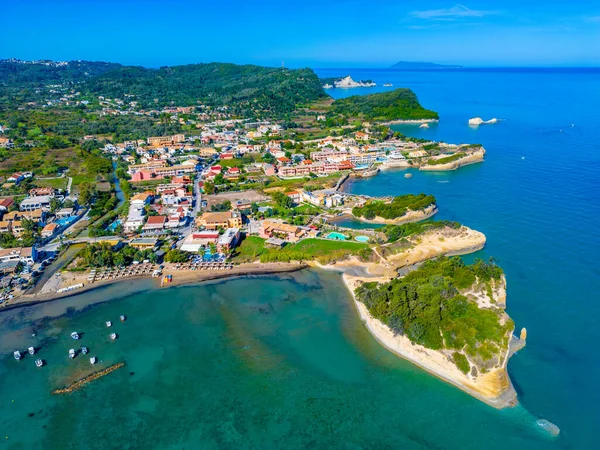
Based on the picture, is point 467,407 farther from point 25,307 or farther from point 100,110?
point 100,110

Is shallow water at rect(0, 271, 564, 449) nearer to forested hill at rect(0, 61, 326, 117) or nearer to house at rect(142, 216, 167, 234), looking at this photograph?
house at rect(142, 216, 167, 234)

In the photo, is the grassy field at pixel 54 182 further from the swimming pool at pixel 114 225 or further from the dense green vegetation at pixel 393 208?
the dense green vegetation at pixel 393 208

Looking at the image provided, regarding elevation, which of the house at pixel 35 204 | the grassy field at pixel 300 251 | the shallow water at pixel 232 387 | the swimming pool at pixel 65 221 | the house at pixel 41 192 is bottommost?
the shallow water at pixel 232 387

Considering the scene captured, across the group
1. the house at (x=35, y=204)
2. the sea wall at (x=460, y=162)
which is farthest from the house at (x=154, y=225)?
the sea wall at (x=460, y=162)

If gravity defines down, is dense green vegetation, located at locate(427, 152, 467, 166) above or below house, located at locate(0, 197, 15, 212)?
below

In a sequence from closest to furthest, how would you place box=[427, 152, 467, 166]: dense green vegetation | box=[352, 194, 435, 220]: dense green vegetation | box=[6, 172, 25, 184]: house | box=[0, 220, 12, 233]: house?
box=[0, 220, 12, 233]: house → box=[352, 194, 435, 220]: dense green vegetation → box=[6, 172, 25, 184]: house → box=[427, 152, 467, 166]: dense green vegetation

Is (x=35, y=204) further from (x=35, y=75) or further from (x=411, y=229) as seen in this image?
(x=35, y=75)

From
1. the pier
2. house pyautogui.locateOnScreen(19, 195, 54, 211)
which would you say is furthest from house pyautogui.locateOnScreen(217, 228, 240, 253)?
house pyautogui.locateOnScreen(19, 195, 54, 211)
